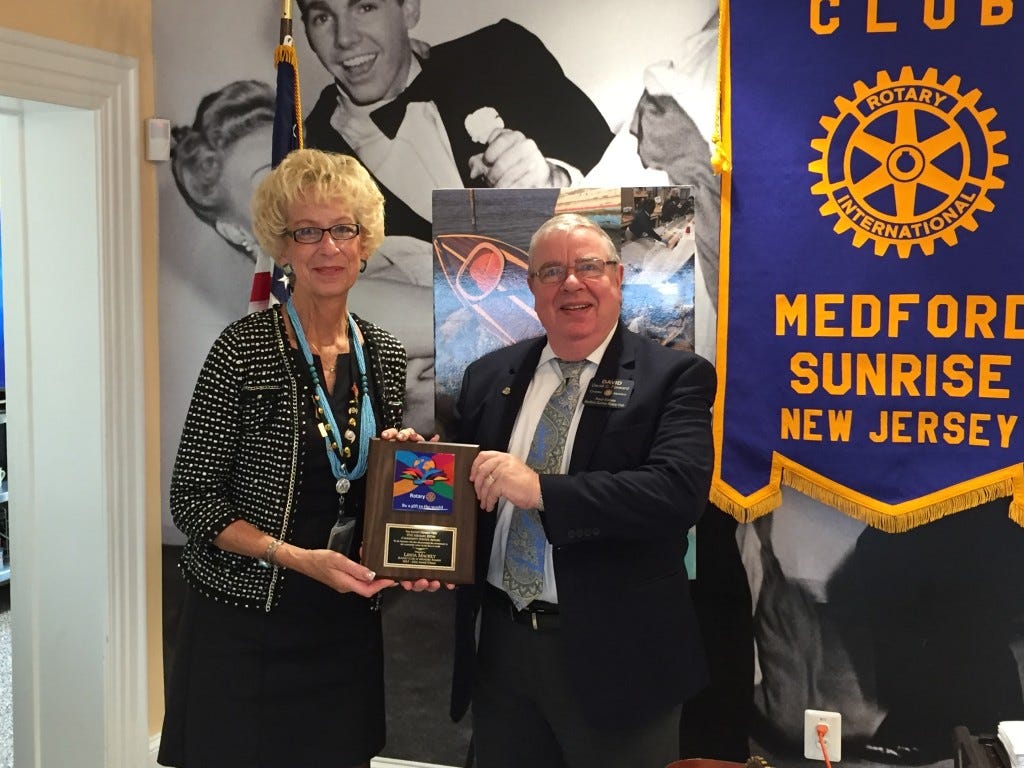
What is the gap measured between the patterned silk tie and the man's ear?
3.95ft

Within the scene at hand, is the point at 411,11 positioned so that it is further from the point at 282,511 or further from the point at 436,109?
the point at 282,511

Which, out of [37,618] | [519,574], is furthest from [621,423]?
[37,618]

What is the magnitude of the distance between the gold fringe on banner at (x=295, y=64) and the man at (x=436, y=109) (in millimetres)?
96

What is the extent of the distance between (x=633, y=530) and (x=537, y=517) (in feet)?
0.70

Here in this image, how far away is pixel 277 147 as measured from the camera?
2.54 meters

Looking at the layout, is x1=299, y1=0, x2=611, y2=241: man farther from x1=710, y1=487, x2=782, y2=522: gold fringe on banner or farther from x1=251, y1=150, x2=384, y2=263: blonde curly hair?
x1=710, y1=487, x2=782, y2=522: gold fringe on banner

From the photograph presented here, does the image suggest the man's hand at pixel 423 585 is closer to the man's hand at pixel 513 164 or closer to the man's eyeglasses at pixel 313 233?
the man's eyeglasses at pixel 313 233

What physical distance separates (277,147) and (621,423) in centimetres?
128

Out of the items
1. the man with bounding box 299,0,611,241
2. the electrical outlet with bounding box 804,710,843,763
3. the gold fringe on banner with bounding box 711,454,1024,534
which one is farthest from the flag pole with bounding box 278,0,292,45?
the electrical outlet with bounding box 804,710,843,763

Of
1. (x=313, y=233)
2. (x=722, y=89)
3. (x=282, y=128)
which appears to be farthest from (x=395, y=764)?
(x=722, y=89)

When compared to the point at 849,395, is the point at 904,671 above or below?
below

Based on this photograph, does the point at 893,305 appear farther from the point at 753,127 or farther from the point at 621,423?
the point at 621,423

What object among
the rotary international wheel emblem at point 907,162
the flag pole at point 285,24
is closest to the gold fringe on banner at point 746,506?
the rotary international wheel emblem at point 907,162

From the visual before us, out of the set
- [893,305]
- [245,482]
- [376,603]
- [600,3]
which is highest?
[600,3]
